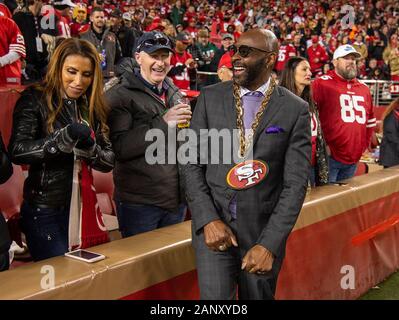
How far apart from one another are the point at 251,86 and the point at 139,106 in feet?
2.72

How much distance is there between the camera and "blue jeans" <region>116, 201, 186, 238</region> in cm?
271

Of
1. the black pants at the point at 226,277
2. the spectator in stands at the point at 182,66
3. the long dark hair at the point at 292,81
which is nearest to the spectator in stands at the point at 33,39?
the spectator in stands at the point at 182,66

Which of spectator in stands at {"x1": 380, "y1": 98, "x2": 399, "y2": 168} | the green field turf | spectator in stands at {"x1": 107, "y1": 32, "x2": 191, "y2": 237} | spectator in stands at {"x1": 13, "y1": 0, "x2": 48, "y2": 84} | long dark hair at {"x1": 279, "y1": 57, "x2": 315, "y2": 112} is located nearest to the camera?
spectator in stands at {"x1": 107, "y1": 32, "x2": 191, "y2": 237}

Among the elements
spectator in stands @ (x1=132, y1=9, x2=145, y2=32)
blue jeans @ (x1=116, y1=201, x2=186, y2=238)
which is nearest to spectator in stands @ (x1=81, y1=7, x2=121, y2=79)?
spectator in stands @ (x1=132, y1=9, x2=145, y2=32)

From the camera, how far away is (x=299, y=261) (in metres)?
3.12

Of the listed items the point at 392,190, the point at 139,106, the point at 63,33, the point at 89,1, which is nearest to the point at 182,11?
the point at 89,1

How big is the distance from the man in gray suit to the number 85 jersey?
8.64ft

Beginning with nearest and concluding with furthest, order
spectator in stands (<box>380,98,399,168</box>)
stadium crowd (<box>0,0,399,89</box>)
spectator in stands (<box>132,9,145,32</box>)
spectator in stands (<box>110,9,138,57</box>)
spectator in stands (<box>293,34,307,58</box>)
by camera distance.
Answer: spectator in stands (<box>380,98,399,168</box>)
stadium crowd (<box>0,0,399,89</box>)
spectator in stands (<box>110,9,138,57</box>)
spectator in stands (<box>132,9,145,32</box>)
spectator in stands (<box>293,34,307,58</box>)

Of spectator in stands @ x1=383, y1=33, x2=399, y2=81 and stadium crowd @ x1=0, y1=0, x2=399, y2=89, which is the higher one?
stadium crowd @ x1=0, y1=0, x2=399, y2=89

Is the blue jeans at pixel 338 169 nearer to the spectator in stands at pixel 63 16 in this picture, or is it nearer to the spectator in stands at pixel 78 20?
the spectator in stands at pixel 63 16

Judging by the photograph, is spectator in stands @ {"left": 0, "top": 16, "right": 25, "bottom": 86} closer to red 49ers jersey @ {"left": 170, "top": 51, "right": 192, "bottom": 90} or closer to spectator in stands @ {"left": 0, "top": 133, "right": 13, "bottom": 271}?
spectator in stands @ {"left": 0, "top": 133, "right": 13, "bottom": 271}

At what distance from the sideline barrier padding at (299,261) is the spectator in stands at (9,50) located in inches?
105

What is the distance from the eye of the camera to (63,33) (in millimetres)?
6934

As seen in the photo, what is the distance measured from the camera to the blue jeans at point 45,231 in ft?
7.40
